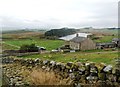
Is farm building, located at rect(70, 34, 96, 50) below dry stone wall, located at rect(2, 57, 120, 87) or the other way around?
below

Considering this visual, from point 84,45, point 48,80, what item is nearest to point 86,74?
point 48,80

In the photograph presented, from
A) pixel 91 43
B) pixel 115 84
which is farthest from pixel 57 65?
pixel 91 43

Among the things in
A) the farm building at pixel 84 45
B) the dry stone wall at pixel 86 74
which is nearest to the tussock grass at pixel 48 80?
the dry stone wall at pixel 86 74

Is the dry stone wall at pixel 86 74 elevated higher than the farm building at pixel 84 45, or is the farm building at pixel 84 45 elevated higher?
the dry stone wall at pixel 86 74

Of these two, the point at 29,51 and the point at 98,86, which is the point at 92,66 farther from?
the point at 29,51

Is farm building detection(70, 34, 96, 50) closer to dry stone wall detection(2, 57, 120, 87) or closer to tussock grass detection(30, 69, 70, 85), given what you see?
dry stone wall detection(2, 57, 120, 87)

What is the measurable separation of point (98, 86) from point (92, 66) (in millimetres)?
1071

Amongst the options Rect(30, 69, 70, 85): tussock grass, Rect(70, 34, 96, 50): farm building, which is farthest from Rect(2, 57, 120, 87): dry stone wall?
Rect(70, 34, 96, 50): farm building

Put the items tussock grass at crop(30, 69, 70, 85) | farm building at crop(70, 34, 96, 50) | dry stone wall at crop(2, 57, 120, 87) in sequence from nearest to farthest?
dry stone wall at crop(2, 57, 120, 87) → tussock grass at crop(30, 69, 70, 85) → farm building at crop(70, 34, 96, 50)

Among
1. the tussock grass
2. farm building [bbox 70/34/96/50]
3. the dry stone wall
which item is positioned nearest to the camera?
the dry stone wall

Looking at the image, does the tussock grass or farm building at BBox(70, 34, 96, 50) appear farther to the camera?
farm building at BBox(70, 34, 96, 50)

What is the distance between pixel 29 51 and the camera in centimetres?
6612

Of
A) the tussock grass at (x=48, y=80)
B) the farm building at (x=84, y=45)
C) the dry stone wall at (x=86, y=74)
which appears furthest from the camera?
the farm building at (x=84, y=45)

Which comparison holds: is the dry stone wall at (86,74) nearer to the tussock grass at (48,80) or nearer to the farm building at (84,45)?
the tussock grass at (48,80)
